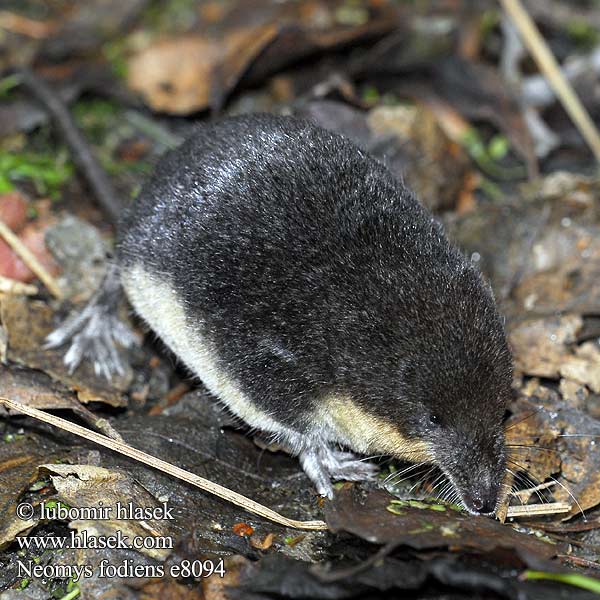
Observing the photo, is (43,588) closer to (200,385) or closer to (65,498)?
(65,498)

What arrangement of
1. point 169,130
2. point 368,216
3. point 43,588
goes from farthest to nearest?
point 169,130
point 368,216
point 43,588

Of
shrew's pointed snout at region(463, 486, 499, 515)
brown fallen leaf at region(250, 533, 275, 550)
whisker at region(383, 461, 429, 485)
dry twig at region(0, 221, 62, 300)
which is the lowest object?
whisker at region(383, 461, 429, 485)

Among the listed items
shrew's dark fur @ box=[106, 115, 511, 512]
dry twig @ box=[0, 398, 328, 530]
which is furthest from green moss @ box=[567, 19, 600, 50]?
dry twig @ box=[0, 398, 328, 530]

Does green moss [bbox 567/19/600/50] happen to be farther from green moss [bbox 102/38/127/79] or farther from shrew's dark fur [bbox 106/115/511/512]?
shrew's dark fur [bbox 106/115/511/512]

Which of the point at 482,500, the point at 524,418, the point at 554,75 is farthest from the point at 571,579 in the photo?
the point at 554,75

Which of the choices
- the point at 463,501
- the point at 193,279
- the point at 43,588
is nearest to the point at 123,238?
the point at 193,279

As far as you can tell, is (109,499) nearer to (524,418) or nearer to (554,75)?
(524,418)
